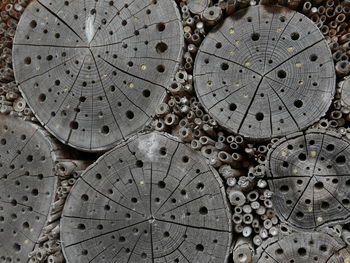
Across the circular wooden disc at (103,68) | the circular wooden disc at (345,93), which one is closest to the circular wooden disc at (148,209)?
the circular wooden disc at (103,68)

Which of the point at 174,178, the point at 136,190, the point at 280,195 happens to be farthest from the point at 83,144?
the point at 280,195

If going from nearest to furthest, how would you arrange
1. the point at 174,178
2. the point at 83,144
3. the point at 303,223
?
1. the point at 303,223
2. the point at 174,178
3. the point at 83,144

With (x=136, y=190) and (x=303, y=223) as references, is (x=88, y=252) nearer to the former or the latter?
(x=136, y=190)

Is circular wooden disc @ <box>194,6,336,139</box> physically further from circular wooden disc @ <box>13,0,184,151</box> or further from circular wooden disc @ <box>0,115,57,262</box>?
circular wooden disc @ <box>0,115,57,262</box>

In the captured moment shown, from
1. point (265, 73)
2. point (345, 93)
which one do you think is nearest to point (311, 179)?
point (345, 93)

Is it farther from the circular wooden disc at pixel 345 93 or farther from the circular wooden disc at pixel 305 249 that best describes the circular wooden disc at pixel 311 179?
the circular wooden disc at pixel 345 93
